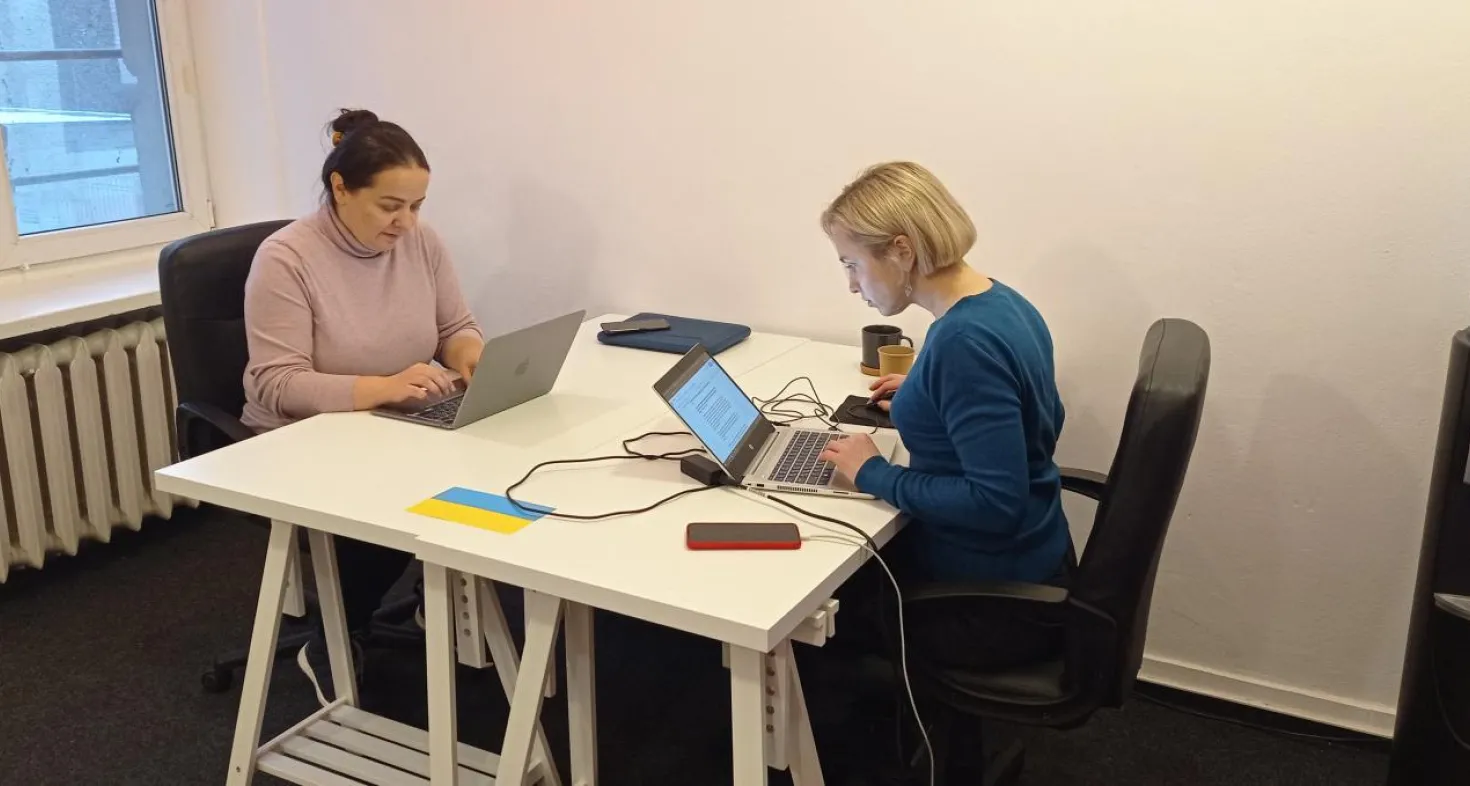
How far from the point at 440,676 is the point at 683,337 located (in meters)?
1.04

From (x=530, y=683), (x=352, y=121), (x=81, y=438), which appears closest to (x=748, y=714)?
(x=530, y=683)

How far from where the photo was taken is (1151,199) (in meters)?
2.26

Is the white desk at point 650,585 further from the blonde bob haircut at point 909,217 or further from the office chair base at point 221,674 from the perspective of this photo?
the office chair base at point 221,674

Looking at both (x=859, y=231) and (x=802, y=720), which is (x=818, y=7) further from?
(x=802, y=720)

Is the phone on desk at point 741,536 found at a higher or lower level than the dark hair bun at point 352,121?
lower

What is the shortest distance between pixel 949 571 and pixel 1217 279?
911 mm

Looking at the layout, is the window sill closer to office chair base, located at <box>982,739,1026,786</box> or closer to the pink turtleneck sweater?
the pink turtleneck sweater

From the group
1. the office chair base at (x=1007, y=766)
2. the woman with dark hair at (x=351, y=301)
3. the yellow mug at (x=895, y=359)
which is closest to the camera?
the office chair base at (x=1007, y=766)

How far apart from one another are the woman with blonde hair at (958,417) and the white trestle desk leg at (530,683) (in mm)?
477

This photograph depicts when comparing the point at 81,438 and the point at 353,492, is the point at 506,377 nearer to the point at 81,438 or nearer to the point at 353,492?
the point at 353,492

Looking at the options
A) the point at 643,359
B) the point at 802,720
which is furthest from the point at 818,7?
the point at 802,720

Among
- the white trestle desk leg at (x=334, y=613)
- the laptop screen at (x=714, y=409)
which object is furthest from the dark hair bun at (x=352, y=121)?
the laptop screen at (x=714, y=409)

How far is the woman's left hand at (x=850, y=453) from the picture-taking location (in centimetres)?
174

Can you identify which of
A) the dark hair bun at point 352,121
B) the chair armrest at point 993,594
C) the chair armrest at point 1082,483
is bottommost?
the chair armrest at point 993,594
